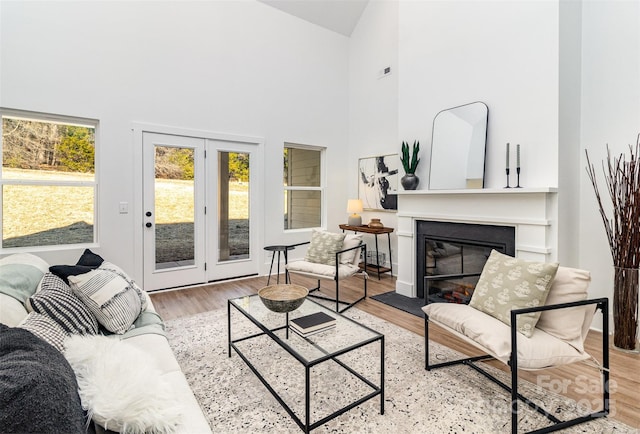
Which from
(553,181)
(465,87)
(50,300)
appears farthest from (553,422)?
(465,87)

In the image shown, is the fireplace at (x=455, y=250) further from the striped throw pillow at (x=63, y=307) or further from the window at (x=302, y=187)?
the striped throw pillow at (x=63, y=307)

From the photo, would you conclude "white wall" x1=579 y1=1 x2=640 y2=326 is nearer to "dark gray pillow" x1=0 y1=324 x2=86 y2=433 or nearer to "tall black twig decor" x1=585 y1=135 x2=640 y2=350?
"tall black twig decor" x1=585 y1=135 x2=640 y2=350

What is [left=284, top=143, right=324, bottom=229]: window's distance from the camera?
5.23 metres

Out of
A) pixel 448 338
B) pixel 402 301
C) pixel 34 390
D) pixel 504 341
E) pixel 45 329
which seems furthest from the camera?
pixel 402 301

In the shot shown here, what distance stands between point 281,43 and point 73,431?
528 cm

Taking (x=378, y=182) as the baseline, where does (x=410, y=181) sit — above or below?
below

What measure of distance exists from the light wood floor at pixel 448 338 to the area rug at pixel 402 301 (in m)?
0.08

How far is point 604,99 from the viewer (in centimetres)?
274

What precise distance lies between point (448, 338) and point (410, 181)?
1.81m

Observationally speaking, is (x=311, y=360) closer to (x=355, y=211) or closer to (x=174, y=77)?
(x=355, y=211)

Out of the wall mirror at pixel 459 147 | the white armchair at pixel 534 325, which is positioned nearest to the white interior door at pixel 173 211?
the wall mirror at pixel 459 147

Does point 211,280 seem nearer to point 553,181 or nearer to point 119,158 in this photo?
point 119,158

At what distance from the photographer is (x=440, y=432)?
1.64m

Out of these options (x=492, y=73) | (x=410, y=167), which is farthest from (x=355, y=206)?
(x=492, y=73)
